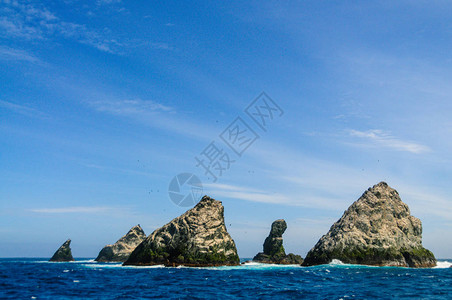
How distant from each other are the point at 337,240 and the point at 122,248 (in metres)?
88.0

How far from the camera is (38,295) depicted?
3659 centimetres

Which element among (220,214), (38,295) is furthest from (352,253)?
(38,295)

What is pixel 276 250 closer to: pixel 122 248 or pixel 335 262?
pixel 335 262

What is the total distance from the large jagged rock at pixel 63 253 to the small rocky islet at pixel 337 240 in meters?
78.3

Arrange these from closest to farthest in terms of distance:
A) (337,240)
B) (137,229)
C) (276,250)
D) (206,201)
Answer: (337,240)
(206,201)
(276,250)
(137,229)

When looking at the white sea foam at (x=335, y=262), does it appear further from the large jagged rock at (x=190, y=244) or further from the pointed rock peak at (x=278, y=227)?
the pointed rock peak at (x=278, y=227)

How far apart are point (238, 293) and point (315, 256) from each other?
61927 mm

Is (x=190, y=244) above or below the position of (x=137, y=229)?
below

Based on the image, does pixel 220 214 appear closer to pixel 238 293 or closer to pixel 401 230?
pixel 401 230

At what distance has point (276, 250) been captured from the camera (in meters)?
132

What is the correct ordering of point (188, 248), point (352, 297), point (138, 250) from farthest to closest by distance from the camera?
1. point (138, 250)
2. point (188, 248)
3. point (352, 297)

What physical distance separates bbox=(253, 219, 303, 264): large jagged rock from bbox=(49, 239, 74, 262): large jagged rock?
84368 millimetres

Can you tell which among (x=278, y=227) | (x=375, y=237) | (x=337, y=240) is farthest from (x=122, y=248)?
(x=375, y=237)

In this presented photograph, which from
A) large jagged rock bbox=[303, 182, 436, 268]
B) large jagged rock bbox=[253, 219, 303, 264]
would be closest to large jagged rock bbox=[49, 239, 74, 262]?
large jagged rock bbox=[253, 219, 303, 264]
